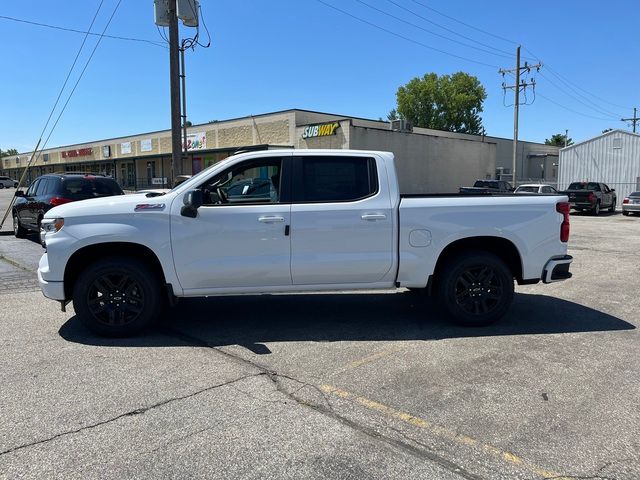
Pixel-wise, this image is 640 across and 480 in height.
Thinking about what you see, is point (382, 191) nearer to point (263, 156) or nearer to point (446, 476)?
point (263, 156)

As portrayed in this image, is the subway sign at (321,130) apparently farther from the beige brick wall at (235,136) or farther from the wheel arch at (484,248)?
the wheel arch at (484,248)

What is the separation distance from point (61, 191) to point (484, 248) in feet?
33.1

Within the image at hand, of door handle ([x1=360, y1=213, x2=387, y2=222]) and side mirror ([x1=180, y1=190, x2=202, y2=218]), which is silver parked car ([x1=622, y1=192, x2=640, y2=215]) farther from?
side mirror ([x1=180, y1=190, x2=202, y2=218])

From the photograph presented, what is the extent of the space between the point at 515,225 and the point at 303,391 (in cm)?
316

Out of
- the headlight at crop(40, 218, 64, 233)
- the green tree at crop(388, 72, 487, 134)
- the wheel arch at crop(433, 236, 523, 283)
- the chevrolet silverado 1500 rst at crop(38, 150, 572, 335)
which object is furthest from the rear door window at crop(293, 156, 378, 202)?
the green tree at crop(388, 72, 487, 134)

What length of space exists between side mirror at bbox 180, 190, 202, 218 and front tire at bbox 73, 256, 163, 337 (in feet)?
2.48

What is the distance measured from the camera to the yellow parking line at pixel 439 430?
122 inches

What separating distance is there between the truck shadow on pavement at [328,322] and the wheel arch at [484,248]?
2.15 ft

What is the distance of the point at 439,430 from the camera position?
139 inches

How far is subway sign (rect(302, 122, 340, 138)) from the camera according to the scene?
30312 mm

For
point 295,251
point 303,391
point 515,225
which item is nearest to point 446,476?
point 303,391

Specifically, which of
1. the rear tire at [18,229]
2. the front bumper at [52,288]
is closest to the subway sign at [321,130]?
the rear tire at [18,229]

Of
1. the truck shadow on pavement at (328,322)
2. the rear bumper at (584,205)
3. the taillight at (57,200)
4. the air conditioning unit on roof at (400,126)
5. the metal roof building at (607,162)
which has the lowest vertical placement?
the truck shadow on pavement at (328,322)

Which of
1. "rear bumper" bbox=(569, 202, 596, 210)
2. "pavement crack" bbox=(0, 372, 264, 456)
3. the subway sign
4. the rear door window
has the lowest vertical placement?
"pavement crack" bbox=(0, 372, 264, 456)
